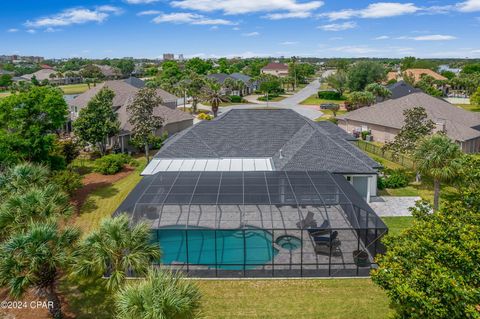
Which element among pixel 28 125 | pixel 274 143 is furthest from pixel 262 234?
pixel 28 125

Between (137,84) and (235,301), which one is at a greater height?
(137,84)

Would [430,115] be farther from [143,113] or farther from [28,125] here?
[28,125]

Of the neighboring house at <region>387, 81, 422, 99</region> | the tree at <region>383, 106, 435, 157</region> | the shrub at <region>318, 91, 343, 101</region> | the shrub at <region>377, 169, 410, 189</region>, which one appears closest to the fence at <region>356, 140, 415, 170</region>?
the shrub at <region>377, 169, 410, 189</region>

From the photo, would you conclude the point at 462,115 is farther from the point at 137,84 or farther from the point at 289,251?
the point at 137,84

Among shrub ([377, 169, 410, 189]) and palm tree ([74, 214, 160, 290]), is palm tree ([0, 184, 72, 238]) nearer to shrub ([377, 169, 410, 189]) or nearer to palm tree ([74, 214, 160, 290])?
palm tree ([74, 214, 160, 290])

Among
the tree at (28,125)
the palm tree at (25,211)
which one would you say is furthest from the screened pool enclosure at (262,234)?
the tree at (28,125)

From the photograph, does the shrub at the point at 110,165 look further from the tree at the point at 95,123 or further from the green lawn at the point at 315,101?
the green lawn at the point at 315,101

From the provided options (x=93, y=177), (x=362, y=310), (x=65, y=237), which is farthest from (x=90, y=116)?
(x=362, y=310)
